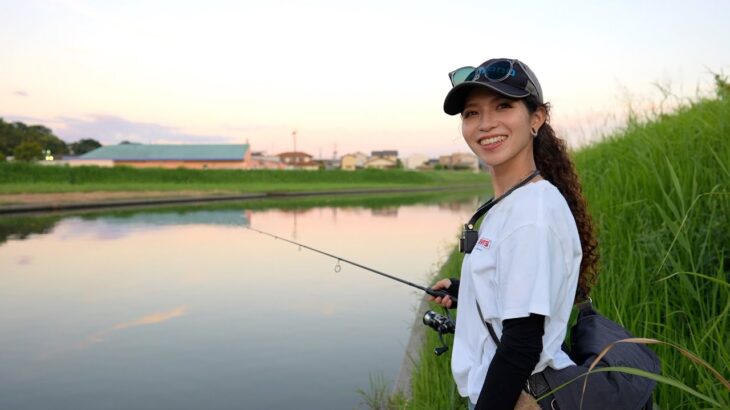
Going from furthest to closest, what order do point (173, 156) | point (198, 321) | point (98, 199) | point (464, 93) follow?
point (173, 156)
point (98, 199)
point (198, 321)
point (464, 93)

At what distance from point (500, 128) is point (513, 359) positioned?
0.72 m

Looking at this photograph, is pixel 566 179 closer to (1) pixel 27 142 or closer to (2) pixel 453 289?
(2) pixel 453 289

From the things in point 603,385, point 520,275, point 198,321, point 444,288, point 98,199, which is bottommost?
point 198,321

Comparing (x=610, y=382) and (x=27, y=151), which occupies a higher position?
(x=27, y=151)

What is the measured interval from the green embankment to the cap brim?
1254mm

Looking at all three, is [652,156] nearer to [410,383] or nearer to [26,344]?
[410,383]

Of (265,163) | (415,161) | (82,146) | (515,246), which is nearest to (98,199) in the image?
(515,246)

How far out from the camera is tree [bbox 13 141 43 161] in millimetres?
66812

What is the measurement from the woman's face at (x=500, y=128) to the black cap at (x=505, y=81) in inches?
2.0

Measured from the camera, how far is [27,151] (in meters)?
68.1

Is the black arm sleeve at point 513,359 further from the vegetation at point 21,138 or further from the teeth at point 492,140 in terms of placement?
the vegetation at point 21,138

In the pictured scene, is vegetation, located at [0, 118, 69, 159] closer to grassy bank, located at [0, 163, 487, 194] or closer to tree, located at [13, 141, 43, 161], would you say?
tree, located at [13, 141, 43, 161]

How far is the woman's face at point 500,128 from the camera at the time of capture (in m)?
1.68

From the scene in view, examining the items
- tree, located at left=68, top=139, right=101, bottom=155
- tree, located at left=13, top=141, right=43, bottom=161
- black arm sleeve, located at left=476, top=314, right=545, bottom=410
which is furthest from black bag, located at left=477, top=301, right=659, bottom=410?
tree, located at left=68, top=139, right=101, bottom=155
